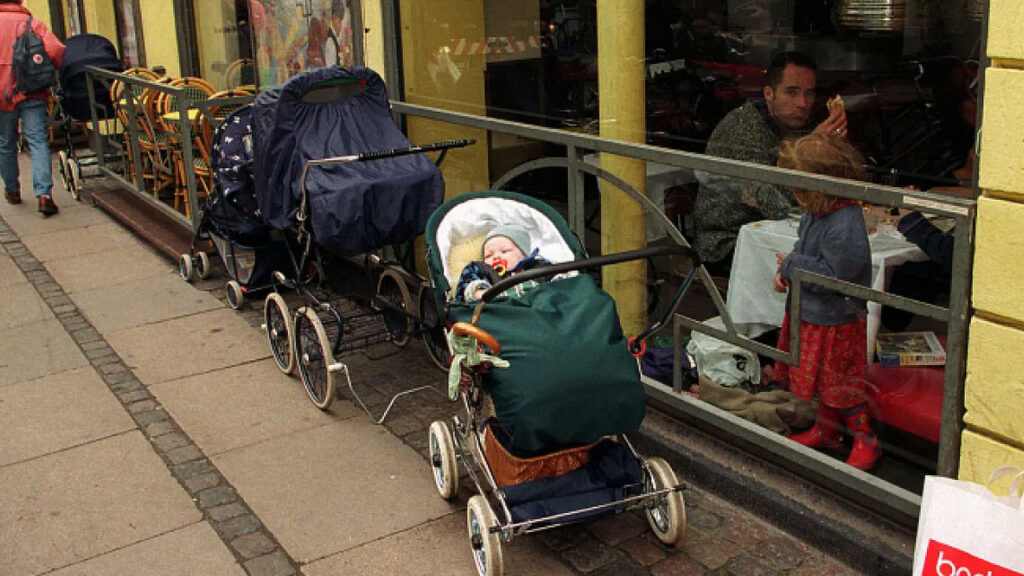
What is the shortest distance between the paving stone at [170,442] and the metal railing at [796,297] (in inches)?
88.8

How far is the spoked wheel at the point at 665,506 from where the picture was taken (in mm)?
4234

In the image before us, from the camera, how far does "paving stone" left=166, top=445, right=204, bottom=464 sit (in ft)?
17.7

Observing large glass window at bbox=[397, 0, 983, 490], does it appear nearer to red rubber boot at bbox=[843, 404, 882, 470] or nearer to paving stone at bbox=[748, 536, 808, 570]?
red rubber boot at bbox=[843, 404, 882, 470]

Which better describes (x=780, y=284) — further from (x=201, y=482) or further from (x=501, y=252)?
(x=201, y=482)

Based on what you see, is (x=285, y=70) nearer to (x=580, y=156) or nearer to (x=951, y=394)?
(x=580, y=156)

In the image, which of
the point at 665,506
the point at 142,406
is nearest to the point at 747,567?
the point at 665,506

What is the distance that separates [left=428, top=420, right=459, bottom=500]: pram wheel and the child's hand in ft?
5.16

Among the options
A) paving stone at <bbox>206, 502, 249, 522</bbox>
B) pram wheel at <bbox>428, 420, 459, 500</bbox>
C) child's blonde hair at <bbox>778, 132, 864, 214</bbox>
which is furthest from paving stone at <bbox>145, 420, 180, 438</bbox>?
child's blonde hair at <bbox>778, 132, 864, 214</bbox>

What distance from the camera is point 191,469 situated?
5.28m

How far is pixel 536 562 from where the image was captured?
4.35 m

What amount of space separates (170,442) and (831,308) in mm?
3420

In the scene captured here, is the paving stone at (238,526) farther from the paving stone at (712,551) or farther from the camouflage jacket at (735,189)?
the camouflage jacket at (735,189)

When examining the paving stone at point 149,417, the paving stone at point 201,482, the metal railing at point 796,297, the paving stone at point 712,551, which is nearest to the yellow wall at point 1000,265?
the metal railing at point 796,297

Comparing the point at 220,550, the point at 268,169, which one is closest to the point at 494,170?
the point at 268,169
